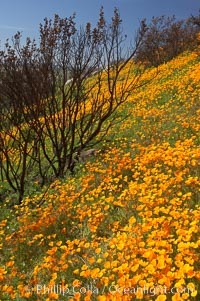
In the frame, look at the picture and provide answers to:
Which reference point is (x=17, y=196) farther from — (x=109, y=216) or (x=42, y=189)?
(x=109, y=216)

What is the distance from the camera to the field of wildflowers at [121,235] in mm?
3348

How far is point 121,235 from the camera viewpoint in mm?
4441

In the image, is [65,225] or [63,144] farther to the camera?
[63,144]

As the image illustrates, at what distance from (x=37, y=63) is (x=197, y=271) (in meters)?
7.23

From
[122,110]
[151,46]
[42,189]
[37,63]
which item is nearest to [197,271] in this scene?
[42,189]

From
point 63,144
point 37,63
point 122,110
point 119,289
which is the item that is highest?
point 37,63

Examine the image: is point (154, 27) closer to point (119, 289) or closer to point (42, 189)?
point (42, 189)

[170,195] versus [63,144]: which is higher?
[63,144]

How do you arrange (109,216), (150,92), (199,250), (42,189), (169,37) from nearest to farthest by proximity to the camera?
(199,250) → (109,216) → (42,189) → (150,92) → (169,37)

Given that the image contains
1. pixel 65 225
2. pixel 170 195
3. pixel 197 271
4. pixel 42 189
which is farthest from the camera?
pixel 42 189

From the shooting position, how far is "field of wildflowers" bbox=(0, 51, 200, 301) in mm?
3348

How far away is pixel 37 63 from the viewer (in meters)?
9.19

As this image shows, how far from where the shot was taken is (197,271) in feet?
10.5

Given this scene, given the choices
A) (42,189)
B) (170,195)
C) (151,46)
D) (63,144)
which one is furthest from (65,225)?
(151,46)
